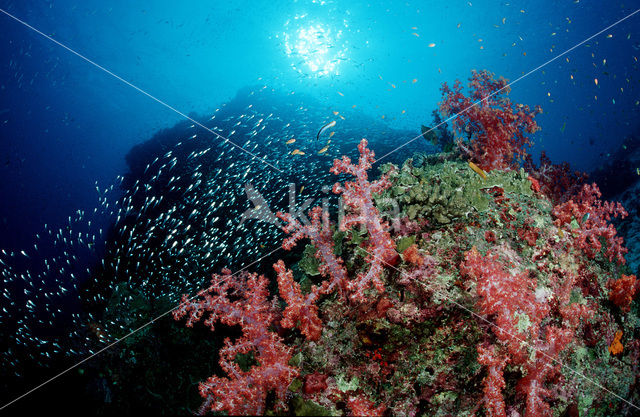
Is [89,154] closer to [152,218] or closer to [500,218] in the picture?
[152,218]

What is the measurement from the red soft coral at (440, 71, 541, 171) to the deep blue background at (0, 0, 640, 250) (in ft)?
19.7

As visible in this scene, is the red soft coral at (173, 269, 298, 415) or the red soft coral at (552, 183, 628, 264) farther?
the red soft coral at (552, 183, 628, 264)

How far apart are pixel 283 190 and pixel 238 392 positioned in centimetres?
620

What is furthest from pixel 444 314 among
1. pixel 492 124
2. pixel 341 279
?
pixel 492 124

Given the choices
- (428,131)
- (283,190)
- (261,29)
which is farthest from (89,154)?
(261,29)

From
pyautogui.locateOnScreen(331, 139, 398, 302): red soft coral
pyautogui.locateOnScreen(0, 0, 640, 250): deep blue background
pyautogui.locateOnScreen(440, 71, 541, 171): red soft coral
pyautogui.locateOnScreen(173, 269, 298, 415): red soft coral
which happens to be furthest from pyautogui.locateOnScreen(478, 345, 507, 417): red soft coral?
pyautogui.locateOnScreen(0, 0, 640, 250): deep blue background

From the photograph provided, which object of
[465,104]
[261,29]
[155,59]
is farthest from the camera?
[261,29]

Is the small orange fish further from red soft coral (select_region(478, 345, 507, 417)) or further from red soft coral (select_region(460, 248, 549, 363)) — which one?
red soft coral (select_region(478, 345, 507, 417))

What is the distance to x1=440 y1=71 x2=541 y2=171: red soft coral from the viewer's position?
583 cm

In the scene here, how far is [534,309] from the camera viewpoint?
283 cm

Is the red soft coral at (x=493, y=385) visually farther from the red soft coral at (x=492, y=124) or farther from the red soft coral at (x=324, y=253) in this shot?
the red soft coral at (x=492, y=124)

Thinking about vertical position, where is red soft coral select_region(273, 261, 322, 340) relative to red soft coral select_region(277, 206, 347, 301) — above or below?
below

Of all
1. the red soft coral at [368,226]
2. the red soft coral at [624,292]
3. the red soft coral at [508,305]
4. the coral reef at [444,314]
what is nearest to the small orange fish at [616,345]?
the coral reef at [444,314]

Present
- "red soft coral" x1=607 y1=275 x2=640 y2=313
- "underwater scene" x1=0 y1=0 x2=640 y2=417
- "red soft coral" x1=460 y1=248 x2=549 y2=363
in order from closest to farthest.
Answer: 1. "red soft coral" x1=460 y1=248 x2=549 y2=363
2. "underwater scene" x1=0 y1=0 x2=640 y2=417
3. "red soft coral" x1=607 y1=275 x2=640 y2=313
